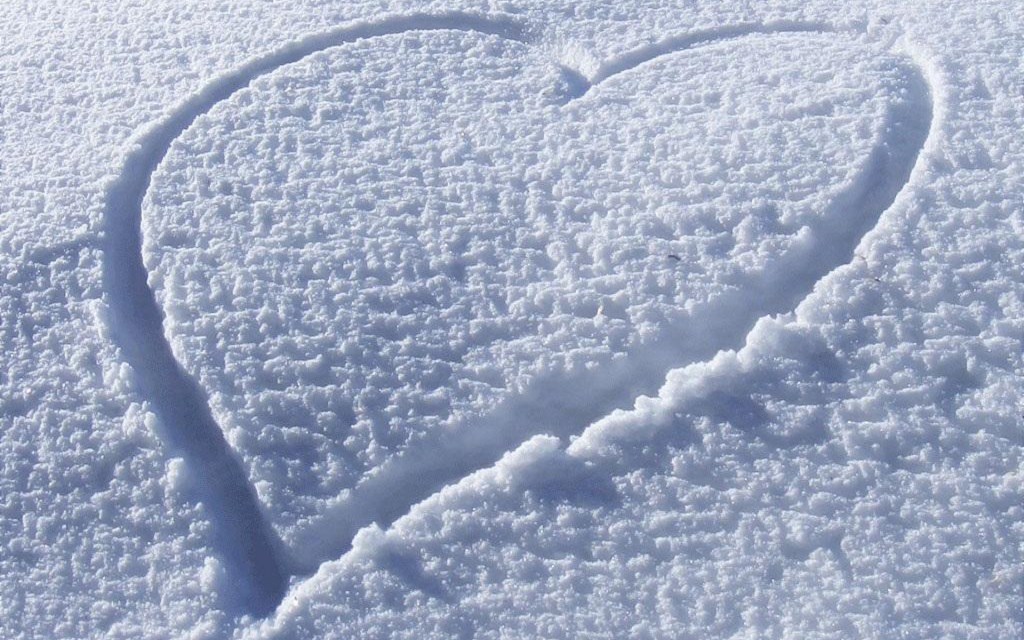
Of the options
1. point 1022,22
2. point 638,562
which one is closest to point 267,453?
point 638,562

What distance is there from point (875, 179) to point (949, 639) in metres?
0.57

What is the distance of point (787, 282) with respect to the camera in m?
1.10

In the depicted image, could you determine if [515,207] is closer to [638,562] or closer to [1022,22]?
[638,562]

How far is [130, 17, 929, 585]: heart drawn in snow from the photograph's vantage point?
1012 millimetres

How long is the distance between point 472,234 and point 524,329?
15cm

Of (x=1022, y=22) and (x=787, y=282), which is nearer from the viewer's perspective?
(x=787, y=282)

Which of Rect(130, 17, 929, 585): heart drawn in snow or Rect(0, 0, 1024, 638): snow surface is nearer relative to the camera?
Rect(0, 0, 1024, 638): snow surface

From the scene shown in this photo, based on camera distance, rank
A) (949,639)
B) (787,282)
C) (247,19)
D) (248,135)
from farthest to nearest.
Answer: (247,19) < (248,135) < (787,282) < (949,639)

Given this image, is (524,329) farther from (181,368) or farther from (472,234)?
(181,368)

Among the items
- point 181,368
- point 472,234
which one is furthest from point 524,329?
point 181,368

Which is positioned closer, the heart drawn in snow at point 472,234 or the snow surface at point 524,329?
the snow surface at point 524,329

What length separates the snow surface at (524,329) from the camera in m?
0.91

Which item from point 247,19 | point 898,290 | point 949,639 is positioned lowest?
point 949,639

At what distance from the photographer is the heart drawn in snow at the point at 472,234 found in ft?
3.32
